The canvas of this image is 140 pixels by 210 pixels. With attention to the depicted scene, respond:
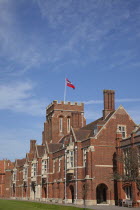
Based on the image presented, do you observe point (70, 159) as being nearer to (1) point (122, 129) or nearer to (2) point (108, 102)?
(1) point (122, 129)

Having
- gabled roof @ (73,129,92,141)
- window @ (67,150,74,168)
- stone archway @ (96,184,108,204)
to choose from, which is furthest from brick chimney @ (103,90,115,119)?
stone archway @ (96,184,108,204)

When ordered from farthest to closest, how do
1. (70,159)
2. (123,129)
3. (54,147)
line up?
(54,147) < (70,159) < (123,129)

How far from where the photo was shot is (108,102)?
48.8 meters

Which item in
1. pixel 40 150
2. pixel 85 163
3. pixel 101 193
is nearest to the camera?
pixel 85 163

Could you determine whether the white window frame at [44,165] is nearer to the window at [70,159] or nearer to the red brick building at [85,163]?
the red brick building at [85,163]

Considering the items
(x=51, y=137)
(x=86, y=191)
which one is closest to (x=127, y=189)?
(x=86, y=191)

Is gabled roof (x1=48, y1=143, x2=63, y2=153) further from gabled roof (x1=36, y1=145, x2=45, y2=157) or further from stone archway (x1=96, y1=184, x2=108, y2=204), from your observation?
stone archway (x1=96, y1=184, x2=108, y2=204)

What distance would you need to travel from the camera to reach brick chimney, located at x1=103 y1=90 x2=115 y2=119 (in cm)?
4847

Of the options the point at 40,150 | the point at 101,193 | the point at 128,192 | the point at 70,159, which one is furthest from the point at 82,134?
the point at 40,150

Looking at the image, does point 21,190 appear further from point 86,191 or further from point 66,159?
point 86,191

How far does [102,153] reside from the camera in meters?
43.5

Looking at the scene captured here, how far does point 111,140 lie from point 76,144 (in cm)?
526

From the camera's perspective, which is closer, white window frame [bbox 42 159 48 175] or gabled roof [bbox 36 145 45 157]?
white window frame [bbox 42 159 48 175]

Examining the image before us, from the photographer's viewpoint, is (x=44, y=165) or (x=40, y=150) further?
(x=40, y=150)
